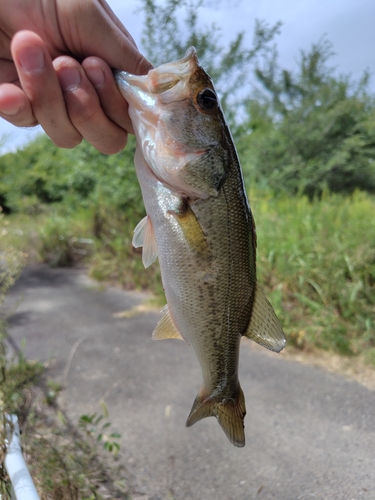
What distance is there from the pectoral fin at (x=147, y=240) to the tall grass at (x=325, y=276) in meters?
3.50

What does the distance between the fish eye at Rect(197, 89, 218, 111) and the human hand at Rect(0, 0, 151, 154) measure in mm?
338

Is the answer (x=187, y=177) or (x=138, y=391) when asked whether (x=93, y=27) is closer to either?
(x=187, y=177)

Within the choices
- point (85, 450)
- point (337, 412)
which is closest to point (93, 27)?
point (85, 450)

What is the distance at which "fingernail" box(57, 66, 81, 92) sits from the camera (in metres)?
1.32

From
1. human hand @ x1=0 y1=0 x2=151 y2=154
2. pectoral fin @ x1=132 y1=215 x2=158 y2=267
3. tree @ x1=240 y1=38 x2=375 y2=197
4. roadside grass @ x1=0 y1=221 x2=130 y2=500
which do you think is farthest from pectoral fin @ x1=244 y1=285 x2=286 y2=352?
tree @ x1=240 y1=38 x2=375 y2=197

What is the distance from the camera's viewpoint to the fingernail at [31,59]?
44.7 inches

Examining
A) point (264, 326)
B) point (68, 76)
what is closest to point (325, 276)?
point (264, 326)

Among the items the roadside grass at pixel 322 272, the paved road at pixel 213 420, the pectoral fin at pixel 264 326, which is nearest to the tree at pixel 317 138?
the roadside grass at pixel 322 272

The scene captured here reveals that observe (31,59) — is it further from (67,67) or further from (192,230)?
(192,230)

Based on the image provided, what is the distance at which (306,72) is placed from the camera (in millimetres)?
9344

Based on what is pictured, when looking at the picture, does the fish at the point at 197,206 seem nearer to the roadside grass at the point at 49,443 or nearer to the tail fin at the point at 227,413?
the tail fin at the point at 227,413

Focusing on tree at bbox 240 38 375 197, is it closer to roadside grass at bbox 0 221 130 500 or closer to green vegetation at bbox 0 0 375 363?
green vegetation at bbox 0 0 375 363

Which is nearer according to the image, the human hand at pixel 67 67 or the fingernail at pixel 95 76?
the human hand at pixel 67 67

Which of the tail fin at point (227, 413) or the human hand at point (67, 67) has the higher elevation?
the human hand at point (67, 67)
